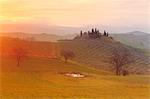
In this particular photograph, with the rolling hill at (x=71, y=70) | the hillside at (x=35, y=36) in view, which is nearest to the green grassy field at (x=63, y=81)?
the rolling hill at (x=71, y=70)

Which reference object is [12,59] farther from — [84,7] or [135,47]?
[135,47]

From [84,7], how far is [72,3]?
0.31 feet

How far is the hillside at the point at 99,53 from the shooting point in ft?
13.2

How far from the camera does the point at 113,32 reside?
4070mm

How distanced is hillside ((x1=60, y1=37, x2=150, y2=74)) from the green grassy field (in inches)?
2.1

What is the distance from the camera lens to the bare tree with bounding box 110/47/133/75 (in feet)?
13.3

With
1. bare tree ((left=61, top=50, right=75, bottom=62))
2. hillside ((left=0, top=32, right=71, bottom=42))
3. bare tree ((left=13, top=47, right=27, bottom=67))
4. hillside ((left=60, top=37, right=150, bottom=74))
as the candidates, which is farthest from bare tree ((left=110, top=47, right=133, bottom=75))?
bare tree ((left=13, top=47, right=27, bottom=67))

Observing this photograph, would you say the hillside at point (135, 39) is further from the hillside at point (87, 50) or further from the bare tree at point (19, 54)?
the bare tree at point (19, 54)

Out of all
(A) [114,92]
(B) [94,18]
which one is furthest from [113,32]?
(A) [114,92]

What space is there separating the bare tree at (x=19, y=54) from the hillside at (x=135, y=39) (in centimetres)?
69

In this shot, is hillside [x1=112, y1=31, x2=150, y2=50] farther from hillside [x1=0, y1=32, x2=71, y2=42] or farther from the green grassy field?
hillside [x1=0, y1=32, x2=71, y2=42]

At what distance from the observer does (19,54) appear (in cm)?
404

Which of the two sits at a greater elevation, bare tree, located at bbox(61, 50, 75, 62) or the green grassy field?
bare tree, located at bbox(61, 50, 75, 62)

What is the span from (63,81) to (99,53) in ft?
→ 1.13
